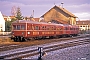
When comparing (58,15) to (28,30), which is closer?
(28,30)

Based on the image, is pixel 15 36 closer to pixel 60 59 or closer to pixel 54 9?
pixel 60 59

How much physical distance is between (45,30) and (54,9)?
2347 inches

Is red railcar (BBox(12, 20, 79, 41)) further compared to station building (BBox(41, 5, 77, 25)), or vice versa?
station building (BBox(41, 5, 77, 25))

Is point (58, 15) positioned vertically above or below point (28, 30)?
above

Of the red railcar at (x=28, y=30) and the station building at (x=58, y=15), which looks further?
the station building at (x=58, y=15)

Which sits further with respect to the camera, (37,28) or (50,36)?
(50,36)

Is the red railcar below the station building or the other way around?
below

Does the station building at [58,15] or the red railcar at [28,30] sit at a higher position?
the station building at [58,15]

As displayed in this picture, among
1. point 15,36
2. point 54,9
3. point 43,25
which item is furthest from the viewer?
point 54,9

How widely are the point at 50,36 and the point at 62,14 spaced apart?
56032mm

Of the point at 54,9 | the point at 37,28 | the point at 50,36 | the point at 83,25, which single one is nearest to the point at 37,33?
the point at 37,28

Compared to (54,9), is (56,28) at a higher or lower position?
lower

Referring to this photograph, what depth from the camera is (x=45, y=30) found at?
123ft

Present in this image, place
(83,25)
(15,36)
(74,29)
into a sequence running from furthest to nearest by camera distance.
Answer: (83,25), (74,29), (15,36)
